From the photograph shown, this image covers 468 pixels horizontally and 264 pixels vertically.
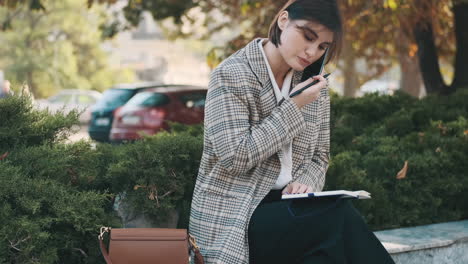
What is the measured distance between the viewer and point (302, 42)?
10.0ft

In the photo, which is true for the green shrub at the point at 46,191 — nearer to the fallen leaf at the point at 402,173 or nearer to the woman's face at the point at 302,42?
the woman's face at the point at 302,42

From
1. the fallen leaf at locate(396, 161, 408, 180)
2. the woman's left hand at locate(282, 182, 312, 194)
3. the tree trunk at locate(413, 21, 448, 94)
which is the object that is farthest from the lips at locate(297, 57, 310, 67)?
the tree trunk at locate(413, 21, 448, 94)

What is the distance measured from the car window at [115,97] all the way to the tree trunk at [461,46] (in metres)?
7.76

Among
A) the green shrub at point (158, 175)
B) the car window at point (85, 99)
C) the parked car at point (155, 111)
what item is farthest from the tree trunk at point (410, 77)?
the green shrub at point (158, 175)

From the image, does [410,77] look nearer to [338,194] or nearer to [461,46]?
[461,46]

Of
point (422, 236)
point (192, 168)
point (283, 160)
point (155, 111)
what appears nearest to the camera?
point (283, 160)

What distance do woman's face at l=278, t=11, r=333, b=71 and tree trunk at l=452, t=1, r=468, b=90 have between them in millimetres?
6566

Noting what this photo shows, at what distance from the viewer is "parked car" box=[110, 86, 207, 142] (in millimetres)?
14047

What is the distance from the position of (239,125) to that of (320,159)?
601 mm

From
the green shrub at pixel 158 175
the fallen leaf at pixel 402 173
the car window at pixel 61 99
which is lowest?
the car window at pixel 61 99

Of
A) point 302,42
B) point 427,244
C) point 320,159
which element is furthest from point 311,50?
point 427,244

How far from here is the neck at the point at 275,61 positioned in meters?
3.18

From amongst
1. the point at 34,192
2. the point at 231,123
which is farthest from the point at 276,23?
the point at 34,192

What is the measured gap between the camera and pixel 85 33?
127ft
